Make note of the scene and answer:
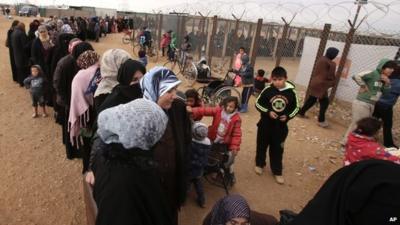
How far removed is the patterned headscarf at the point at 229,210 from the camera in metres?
2.39

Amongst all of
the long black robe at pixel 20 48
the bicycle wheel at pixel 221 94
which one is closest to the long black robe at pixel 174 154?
the bicycle wheel at pixel 221 94

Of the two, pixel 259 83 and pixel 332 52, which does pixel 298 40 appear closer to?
pixel 259 83

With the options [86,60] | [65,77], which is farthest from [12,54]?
[86,60]

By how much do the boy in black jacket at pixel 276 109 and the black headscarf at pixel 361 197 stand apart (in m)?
2.76

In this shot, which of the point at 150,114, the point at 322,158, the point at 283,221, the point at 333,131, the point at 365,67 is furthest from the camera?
the point at 365,67

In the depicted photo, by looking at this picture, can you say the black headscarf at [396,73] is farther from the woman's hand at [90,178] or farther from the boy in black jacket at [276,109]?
the woman's hand at [90,178]

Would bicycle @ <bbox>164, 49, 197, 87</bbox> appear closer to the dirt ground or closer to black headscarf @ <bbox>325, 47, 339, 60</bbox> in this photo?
the dirt ground

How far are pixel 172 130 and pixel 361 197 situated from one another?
147 centimetres

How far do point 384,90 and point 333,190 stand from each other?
15.2ft

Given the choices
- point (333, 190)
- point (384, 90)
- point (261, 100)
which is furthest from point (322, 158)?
point (333, 190)

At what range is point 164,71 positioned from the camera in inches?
101

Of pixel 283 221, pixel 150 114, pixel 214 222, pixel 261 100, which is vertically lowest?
pixel 214 222

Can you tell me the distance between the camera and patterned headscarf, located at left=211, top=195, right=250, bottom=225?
2.39 meters

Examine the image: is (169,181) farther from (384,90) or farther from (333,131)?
(333,131)
